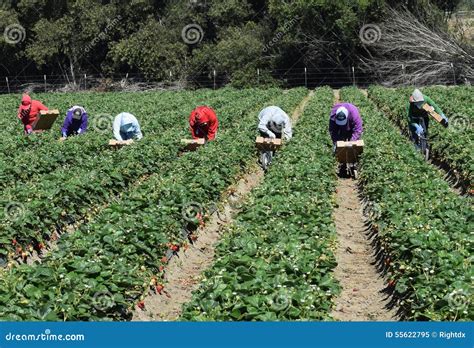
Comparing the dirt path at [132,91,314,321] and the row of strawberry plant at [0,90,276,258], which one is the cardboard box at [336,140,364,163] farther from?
the row of strawberry plant at [0,90,276,258]

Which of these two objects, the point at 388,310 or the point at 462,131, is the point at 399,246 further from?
the point at 462,131

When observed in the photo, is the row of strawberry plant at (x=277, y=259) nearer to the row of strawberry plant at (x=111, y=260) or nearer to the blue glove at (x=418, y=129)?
the row of strawberry plant at (x=111, y=260)

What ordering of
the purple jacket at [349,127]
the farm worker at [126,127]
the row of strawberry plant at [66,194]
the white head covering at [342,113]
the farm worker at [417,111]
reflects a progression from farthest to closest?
the farm worker at [126,127], the farm worker at [417,111], the purple jacket at [349,127], the white head covering at [342,113], the row of strawberry plant at [66,194]

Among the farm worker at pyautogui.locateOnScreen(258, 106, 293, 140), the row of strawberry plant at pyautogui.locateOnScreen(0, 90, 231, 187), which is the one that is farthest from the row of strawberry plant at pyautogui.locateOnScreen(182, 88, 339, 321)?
the row of strawberry plant at pyautogui.locateOnScreen(0, 90, 231, 187)

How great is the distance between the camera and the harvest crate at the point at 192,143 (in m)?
13.6

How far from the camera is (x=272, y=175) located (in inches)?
413

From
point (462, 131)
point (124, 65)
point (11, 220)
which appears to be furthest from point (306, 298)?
point (124, 65)

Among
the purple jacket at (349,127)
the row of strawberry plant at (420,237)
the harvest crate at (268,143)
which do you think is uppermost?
the purple jacket at (349,127)

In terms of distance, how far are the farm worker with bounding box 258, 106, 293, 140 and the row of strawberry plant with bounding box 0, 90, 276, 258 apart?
2.12 m

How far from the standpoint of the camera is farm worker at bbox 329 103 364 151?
40.5ft

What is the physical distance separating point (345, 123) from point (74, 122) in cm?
703

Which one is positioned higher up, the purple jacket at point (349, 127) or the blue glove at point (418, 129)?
the purple jacket at point (349, 127)

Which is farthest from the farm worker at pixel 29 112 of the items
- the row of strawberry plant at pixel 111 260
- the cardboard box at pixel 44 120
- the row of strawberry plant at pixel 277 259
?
the row of strawberry plant at pixel 277 259

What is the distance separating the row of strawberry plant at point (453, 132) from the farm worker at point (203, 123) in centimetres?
Result: 494
